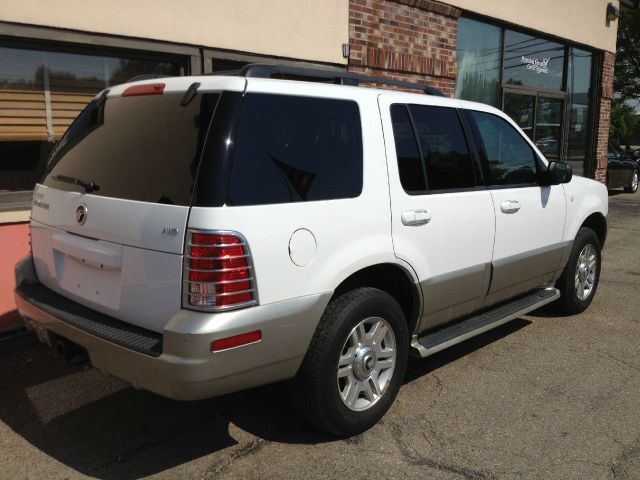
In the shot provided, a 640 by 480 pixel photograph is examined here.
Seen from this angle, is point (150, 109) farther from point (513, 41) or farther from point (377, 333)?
point (513, 41)

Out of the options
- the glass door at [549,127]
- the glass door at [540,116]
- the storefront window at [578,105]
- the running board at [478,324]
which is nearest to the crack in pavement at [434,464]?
the running board at [478,324]

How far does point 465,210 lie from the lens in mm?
3867

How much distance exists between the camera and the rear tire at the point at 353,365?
3010 mm

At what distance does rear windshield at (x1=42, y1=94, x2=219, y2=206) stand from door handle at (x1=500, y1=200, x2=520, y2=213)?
2.29 meters

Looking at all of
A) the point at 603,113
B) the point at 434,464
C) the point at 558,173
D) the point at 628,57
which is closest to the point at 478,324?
the point at 434,464

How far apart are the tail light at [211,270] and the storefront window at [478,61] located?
26.1 feet

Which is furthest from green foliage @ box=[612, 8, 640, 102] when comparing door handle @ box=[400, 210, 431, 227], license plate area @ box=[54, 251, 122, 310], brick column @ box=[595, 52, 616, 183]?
license plate area @ box=[54, 251, 122, 310]

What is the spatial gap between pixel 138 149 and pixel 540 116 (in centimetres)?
1073

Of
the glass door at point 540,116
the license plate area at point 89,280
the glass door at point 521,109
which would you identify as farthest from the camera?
the glass door at point 540,116

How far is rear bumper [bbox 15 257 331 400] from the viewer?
256 centimetres

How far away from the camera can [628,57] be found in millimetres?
30688

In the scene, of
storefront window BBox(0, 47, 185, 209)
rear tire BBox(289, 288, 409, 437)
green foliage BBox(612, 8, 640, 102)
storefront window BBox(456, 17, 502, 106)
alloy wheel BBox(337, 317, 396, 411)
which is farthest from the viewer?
green foliage BBox(612, 8, 640, 102)

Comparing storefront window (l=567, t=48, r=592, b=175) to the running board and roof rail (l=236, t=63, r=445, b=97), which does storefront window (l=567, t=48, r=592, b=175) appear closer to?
the running board

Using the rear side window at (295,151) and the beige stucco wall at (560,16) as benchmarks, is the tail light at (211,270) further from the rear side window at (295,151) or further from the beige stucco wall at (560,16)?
the beige stucco wall at (560,16)
